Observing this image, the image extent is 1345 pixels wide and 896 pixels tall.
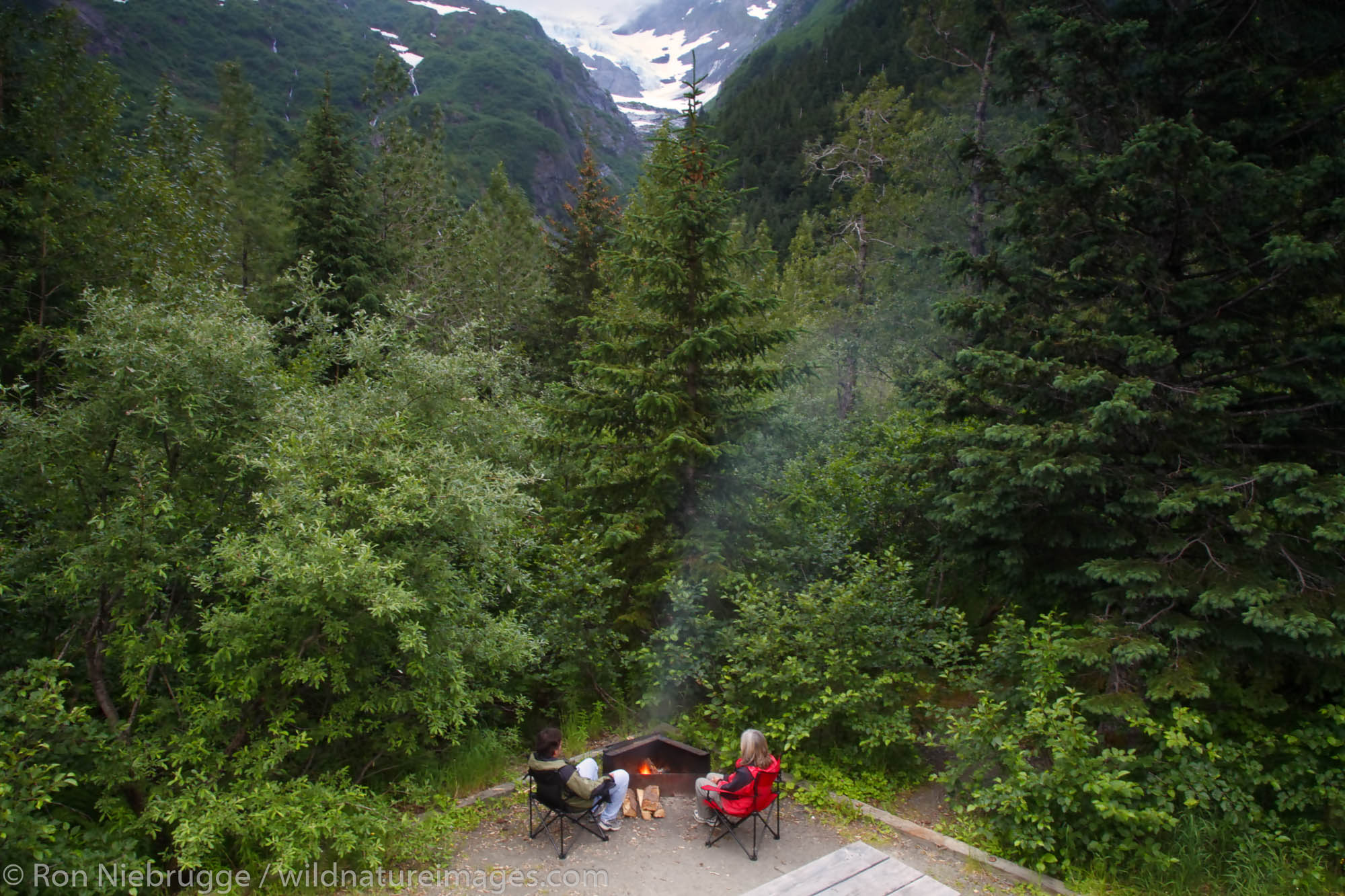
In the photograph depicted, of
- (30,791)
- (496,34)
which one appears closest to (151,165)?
(30,791)

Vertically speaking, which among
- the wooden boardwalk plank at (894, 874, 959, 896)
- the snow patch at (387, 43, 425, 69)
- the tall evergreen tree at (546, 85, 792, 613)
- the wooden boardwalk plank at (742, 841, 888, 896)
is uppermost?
the snow patch at (387, 43, 425, 69)

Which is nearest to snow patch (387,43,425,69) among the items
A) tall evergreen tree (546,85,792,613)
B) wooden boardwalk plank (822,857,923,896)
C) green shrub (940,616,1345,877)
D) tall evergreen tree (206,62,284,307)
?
tall evergreen tree (206,62,284,307)

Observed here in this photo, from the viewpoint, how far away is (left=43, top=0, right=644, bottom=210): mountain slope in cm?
8438

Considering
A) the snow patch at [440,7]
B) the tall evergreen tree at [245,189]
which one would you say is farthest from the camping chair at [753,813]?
the snow patch at [440,7]

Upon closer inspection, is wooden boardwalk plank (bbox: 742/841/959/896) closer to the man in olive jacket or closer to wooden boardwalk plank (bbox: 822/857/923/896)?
wooden boardwalk plank (bbox: 822/857/923/896)

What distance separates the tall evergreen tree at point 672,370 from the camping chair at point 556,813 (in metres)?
2.77

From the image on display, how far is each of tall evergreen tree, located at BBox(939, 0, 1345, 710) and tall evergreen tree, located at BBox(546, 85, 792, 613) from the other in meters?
2.55

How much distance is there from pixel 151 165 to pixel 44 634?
9.49 meters

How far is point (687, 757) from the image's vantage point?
6.65 metres

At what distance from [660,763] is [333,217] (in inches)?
650

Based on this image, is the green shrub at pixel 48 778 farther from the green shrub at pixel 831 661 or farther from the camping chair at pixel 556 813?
the green shrub at pixel 831 661

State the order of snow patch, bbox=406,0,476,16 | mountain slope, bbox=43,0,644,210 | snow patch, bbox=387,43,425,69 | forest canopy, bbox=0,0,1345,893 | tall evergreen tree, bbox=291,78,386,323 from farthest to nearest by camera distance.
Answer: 1. snow patch, bbox=406,0,476,16
2. snow patch, bbox=387,43,425,69
3. mountain slope, bbox=43,0,644,210
4. tall evergreen tree, bbox=291,78,386,323
5. forest canopy, bbox=0,0,1345,893

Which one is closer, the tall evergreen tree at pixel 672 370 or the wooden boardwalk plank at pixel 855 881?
the wooden boardwalk plank at pixel 855 881

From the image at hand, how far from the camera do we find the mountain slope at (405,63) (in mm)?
84375
